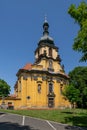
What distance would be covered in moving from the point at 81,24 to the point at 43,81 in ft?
139

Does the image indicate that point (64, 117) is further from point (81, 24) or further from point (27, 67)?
point (27, 67)

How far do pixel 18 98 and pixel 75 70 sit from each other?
75.2 ft

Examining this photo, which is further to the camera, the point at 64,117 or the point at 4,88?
the point at 4,88

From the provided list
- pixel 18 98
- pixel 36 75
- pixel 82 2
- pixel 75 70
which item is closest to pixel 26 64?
pixel 36 75

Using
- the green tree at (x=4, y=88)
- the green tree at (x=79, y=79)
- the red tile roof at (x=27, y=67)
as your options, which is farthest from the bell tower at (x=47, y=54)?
the green tree at (x=4, y=88)

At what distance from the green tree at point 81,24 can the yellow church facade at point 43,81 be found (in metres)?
40.2

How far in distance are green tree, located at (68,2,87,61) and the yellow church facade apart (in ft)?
132

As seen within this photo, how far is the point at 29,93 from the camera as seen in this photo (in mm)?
60344

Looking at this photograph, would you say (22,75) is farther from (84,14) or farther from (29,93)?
(84,14)

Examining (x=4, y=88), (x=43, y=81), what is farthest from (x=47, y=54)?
(x=4, y=88)

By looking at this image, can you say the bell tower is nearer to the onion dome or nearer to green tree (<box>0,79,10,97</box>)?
the onion dome

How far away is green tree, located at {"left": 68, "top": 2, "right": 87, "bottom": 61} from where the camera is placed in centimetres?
1917

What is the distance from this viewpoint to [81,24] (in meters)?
20.7

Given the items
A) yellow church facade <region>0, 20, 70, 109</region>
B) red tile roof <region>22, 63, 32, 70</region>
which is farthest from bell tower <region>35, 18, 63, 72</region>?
red tile roof <region>22, 63, 32, 70</region>
